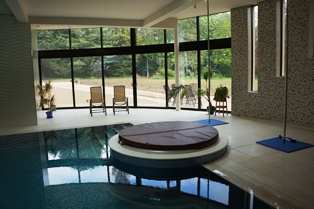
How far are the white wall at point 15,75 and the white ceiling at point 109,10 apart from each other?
52 centimetres

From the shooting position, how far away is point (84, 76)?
1146cm

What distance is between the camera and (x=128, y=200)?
374cm

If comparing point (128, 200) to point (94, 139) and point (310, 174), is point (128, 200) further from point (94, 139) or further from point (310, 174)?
point (94, 139)

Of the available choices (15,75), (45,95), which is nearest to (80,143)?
(15,75)

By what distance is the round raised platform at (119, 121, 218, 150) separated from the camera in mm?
4934

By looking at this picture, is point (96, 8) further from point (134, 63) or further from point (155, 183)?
point (155, 183)

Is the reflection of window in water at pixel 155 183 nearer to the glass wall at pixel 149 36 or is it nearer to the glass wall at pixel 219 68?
the glass wall at pixel 219 68

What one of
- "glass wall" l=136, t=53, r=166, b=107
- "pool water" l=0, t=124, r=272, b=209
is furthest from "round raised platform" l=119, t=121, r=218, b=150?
"glass wall" l=136, t=53, r=166, b=107

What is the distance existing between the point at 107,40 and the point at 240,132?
6797 mm

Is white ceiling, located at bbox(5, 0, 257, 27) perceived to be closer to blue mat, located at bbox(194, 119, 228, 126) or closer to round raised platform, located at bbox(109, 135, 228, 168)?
blue mat, located at bbox(194, 119, 228, 126)

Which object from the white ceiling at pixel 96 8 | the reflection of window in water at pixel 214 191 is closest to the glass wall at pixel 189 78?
the white ceiling at pixel 96 8

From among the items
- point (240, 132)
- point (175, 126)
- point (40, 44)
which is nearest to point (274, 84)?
point (240, 132)

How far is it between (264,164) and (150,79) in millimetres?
7106

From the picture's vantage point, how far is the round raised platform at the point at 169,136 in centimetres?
493
